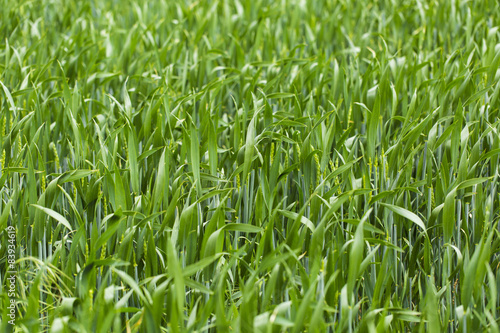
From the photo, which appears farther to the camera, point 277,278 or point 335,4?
point 335,4

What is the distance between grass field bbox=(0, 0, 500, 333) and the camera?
1.04m

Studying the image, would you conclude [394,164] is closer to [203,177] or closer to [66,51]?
[203,177]

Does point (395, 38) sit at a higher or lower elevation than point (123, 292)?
→ higher

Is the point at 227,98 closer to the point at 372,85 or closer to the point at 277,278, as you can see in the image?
the point at 372,85

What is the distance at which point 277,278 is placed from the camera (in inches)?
41.8

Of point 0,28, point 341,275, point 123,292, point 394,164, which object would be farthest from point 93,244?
point 0,28

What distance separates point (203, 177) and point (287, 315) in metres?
0.42

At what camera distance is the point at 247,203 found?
1.47m

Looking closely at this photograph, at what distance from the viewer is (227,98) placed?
220 centimetres

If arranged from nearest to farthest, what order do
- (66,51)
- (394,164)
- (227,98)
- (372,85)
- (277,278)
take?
(277,278) → (394,164) → (372,85) → (227,98) → (66,51)

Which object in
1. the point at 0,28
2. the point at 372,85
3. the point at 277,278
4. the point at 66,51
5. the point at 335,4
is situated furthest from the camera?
the point at 335,4

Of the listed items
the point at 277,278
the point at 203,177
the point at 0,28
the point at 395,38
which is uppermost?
the point at 0,28

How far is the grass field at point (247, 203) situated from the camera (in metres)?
1.04

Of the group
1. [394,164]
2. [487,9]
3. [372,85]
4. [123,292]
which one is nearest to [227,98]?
[372,85]
